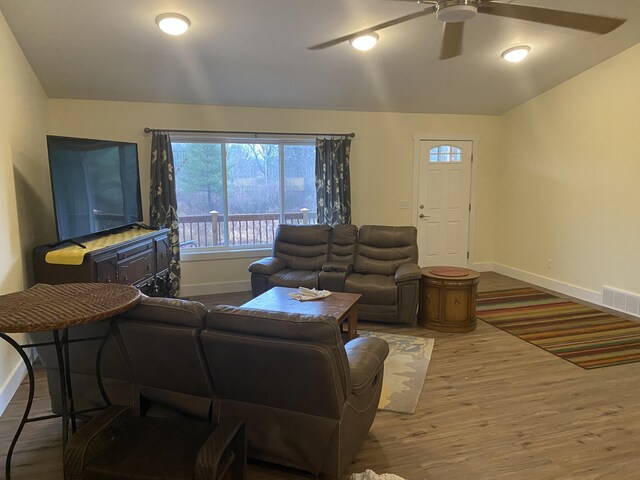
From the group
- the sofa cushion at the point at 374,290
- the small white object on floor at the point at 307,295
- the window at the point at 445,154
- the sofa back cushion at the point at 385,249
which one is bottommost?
the sofa cushion at the point at 374,290

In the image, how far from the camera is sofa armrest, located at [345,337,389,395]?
80.3 inches

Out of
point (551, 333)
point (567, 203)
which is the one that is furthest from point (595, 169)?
point (551, 333)

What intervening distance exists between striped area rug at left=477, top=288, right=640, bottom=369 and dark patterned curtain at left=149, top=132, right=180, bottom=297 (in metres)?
3.61

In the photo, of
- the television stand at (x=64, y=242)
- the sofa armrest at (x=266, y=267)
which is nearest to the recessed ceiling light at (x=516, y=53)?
the sofa armrest at (x=266, y=267)

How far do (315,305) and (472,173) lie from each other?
4.21m

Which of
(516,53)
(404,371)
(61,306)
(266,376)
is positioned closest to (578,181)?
(516,53)

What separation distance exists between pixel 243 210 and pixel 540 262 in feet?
13.7

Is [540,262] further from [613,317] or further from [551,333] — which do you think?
[551,333]

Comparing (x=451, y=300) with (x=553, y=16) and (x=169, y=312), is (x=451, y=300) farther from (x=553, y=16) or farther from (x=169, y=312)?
(x=169, y=312)

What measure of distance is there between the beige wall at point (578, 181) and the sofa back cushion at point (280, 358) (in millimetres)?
4335

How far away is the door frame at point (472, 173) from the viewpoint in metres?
6.27

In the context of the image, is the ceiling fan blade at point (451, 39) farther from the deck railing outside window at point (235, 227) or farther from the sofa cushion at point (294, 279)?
the deck railing outside window at point (235, 227)

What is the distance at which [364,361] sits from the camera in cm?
217

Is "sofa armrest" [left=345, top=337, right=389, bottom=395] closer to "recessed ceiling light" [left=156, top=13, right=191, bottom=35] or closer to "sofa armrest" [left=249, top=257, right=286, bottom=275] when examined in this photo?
"sofa armrest" [left=249, top=257, right=286, bottom=275]
